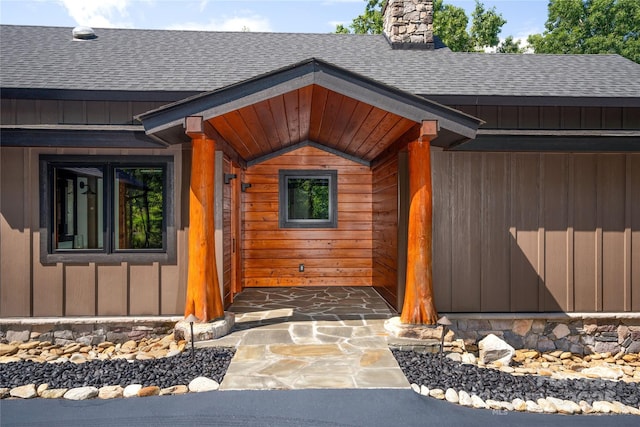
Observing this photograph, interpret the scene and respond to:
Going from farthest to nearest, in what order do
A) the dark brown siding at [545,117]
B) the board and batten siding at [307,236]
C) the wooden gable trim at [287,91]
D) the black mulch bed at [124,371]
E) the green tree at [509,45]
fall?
the green tree at [509,45]
the board and batten siding at [307,236]
the dark brown siding at [545,117]
the wooden gable trim at [287,91]
the black mulch bed at [124,371]

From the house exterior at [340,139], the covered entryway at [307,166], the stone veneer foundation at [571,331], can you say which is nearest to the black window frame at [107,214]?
the house exterior at [340,139]

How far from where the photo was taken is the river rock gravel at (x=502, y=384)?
355 cm

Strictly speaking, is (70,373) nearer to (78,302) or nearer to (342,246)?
(78,302)

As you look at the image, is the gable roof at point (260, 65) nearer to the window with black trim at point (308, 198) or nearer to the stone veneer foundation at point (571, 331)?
the window with black trim at point (308, 198)

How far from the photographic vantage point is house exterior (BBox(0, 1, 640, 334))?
4852 mm

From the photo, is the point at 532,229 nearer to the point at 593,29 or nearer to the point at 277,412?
the point at 277,412

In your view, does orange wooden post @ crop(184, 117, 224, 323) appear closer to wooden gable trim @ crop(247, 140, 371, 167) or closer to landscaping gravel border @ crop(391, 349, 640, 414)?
landscaping gravel border @ crop(391, 349, 640, 414)

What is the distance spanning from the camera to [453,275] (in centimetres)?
536

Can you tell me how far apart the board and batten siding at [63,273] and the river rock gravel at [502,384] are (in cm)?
296

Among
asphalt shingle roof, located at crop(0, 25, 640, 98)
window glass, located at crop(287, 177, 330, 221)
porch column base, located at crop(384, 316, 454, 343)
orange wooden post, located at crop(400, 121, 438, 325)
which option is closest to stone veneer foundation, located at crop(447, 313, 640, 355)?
porch column base, located at crop(384, 316, 454, 343)

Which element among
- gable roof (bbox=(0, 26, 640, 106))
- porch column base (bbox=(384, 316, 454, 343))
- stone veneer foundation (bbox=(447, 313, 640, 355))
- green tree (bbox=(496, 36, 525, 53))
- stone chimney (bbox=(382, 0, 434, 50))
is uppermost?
green tree (bbox=(496, 36, 525, 53))

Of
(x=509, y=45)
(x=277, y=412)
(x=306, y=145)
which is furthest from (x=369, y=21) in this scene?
(x=277, y=412)

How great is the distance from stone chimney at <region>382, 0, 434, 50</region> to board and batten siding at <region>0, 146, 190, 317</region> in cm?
490

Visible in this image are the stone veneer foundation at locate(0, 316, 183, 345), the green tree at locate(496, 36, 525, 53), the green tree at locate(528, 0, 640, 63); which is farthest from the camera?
the green tree at locate(496, 36, 525, 53)
